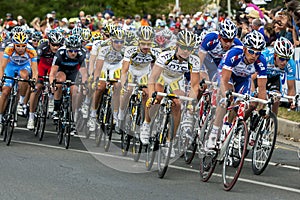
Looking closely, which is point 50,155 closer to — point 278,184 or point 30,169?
point 30,169

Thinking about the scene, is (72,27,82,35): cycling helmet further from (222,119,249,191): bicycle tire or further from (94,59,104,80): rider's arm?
(222,119,249,191): bicycle tire

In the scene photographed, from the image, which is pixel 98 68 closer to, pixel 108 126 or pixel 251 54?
pixel 108 126

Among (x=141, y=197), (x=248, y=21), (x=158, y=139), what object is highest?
(x=248, y=21)

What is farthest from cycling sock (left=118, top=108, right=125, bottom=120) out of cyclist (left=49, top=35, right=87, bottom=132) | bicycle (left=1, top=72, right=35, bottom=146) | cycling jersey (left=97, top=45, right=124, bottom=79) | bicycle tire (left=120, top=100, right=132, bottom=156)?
bicycle (left=1, top=72, right=35, bottom=146)

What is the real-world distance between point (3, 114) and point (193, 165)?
13.2ft

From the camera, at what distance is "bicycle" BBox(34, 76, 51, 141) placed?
14.8m

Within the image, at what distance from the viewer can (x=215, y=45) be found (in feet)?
44.7

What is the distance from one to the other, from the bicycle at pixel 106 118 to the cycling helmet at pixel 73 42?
36.3 inches

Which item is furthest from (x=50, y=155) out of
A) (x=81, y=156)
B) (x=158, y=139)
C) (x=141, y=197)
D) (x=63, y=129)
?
(x=141, y=197)

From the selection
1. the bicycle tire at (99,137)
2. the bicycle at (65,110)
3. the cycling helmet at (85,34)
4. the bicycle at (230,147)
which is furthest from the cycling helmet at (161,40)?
the bicycle at (230,147)

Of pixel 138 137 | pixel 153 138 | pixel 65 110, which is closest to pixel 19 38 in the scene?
pixel 65 110

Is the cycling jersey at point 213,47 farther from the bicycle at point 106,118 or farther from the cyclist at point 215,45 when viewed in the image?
the bicycle at point 106,118

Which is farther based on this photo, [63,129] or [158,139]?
[63,129]

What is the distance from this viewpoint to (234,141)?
10.2 metres
